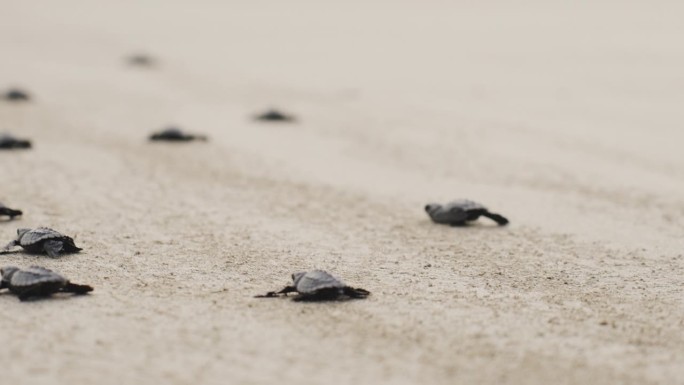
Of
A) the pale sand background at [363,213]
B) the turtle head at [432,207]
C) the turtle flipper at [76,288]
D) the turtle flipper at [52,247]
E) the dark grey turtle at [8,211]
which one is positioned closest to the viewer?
the pale sand background at [363,213]

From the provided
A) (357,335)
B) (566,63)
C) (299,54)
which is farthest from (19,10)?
(357,335)

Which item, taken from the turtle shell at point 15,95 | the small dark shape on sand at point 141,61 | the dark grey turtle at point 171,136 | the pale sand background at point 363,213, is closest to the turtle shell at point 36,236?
the pale sand background at point 363,213

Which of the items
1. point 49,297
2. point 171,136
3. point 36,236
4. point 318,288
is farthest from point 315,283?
point 171,136

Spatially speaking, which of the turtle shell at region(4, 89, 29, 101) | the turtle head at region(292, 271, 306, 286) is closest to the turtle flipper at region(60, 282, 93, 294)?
the turtle head at region(292, 271, 306, 286)

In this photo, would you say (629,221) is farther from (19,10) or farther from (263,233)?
(19,10)

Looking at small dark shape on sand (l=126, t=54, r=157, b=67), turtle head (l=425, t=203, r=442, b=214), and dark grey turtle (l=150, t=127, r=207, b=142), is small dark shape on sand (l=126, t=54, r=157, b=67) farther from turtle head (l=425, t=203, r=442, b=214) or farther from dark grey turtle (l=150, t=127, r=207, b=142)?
turtle head (l=425, t=203, r=442, b=214)

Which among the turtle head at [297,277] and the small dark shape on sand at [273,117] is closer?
the turtle head at [297,277]

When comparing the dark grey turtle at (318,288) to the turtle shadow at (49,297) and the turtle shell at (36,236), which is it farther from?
the turtle shell at (36,236)
